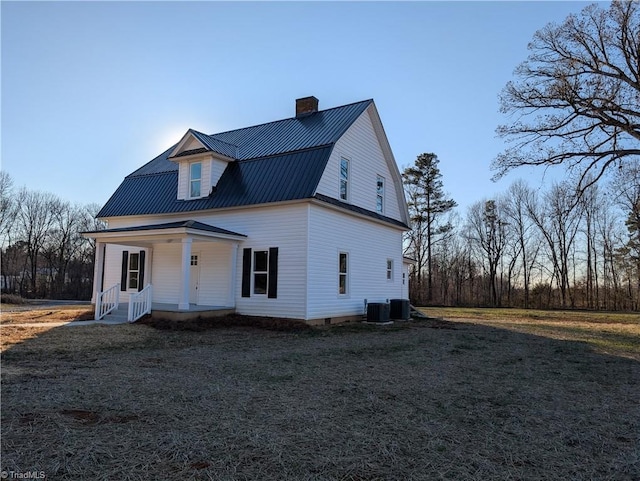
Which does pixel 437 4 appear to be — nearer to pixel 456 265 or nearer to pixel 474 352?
pixel 474 352

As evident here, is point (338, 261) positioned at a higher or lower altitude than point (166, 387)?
higher

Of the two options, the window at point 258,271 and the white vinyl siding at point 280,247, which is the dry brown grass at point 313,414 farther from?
the window at point 258,271

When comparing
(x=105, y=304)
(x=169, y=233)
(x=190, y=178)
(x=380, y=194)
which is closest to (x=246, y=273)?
(x=169, y=233)

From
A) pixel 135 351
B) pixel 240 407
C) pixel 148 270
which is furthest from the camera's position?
pixel 148 270

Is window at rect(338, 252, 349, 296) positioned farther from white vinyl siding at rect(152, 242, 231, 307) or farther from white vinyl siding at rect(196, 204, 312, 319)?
white vinyl siding at rect(152, 242, 231, 307)

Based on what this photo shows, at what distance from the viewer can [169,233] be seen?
44.0ft

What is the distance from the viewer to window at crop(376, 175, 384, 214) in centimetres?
A: 1820

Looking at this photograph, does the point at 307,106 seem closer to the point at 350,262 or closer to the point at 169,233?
the point at 350,262

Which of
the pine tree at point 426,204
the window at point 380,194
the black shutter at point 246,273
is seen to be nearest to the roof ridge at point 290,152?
the black shutter at point 246,273

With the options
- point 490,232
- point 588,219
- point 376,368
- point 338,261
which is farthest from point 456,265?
point 376,368

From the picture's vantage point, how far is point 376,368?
7469mm

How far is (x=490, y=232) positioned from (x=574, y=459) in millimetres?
38430

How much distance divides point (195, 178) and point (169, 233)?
3.56 m

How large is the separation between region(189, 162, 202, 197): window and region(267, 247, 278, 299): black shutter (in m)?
4.27
